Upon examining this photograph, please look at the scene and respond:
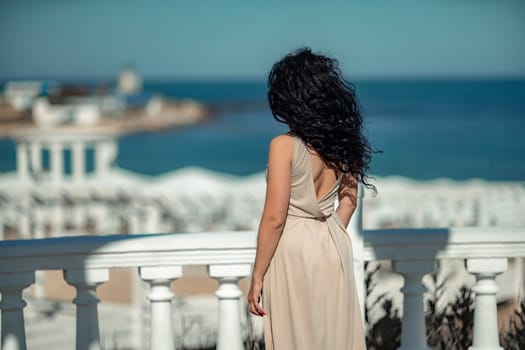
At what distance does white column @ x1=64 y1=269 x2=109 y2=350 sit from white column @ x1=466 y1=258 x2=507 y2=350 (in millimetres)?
1547

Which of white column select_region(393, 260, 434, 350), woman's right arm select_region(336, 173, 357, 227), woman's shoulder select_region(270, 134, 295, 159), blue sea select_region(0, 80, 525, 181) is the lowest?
white column select_region(393, 260, 434, 350)

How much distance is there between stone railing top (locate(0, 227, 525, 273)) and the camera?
3.35 metres

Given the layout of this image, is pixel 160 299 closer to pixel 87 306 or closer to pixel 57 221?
pixel 87 306

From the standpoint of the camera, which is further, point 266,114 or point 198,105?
point 198,105

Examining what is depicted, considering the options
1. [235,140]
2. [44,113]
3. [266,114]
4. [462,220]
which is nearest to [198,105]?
[266,114]

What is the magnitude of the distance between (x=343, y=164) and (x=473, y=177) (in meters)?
42.7

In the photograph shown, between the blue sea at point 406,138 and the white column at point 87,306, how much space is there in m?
42.1

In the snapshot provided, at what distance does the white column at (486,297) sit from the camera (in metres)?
3.68

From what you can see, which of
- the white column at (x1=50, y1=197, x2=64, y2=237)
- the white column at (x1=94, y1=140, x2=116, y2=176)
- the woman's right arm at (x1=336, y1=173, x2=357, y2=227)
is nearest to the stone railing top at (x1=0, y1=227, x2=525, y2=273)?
the woman's right arm at (x1=336, y1=173, x2=357, y2=227)

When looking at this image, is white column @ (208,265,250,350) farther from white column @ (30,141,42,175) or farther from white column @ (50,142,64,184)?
white column @ (30,141,42,175)

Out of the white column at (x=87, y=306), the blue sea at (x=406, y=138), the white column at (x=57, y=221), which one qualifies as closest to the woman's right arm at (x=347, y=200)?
the white column at (x=87, y=306)

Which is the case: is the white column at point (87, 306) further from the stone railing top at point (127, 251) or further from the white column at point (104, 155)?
the white column at point (104, 155)

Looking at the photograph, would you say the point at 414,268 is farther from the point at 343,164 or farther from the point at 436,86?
the point at 436,86

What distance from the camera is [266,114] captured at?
81750 mm
